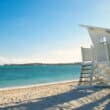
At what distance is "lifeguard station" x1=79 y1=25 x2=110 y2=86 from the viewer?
14.2 metres

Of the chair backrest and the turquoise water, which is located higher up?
the chair backrest

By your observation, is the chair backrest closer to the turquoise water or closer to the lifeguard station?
the lifeguard station

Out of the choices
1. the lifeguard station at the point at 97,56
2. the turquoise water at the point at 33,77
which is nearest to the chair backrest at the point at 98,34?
the lifeguard station at the point at 97,56

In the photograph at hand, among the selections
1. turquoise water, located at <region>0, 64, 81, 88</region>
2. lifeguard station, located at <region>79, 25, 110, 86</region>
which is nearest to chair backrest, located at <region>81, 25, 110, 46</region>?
lifeguard station, located at <region>79, 25, 110, 86</region>

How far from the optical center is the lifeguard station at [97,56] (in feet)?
46.5

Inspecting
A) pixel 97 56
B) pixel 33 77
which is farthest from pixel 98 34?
pixel 33 77

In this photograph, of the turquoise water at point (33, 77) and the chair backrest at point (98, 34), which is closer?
the chair backrest at point (98, 34)

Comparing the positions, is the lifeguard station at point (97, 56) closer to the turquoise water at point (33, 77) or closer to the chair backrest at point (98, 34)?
the chair backrest at point (98, 34)

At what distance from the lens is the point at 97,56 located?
1503cm

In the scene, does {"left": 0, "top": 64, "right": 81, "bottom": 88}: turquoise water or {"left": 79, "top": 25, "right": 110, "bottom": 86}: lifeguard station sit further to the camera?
{"left": 0, "top": 64, "right": 81, "bottom": 88}: turquoise water

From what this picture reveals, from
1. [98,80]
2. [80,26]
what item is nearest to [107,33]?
[80,26]

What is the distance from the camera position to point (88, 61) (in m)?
16.1

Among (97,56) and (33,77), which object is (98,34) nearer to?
(97,56)

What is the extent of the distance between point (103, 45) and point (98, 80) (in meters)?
3.69
